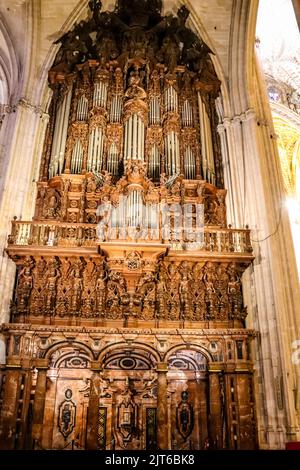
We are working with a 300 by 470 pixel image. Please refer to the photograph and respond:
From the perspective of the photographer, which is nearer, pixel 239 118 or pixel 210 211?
pixel 210 211

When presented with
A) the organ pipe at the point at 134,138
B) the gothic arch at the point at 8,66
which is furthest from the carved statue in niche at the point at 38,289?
the gothic arch at the point at 8,66

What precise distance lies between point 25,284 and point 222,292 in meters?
4.91

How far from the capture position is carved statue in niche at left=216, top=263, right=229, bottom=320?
11.0 meters

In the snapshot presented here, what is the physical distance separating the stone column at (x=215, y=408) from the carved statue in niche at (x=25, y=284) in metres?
4.70

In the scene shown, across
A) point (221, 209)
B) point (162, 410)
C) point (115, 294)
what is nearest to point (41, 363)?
point (115, 294)

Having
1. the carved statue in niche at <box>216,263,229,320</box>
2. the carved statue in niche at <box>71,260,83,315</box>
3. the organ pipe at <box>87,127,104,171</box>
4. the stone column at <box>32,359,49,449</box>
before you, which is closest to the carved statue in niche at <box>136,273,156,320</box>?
the carved statue in niche at <box>71,260,83,315</box>

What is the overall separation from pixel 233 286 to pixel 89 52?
9.69m

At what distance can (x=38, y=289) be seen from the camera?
10.9 m

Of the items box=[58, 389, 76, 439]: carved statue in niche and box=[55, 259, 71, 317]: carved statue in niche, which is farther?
box=[58, 389, 76, 439]: carved statue in niche

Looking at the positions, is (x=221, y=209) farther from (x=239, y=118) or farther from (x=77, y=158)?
(x=77, y=158)

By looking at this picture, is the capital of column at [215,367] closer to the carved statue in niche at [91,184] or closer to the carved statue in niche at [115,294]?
the carved statue in niche at [115,294]

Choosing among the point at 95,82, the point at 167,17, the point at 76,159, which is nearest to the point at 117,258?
the point at 76,159

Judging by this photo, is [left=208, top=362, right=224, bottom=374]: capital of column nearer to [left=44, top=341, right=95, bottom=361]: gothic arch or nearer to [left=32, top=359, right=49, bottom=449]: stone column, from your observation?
[left=44, top=341, right=95, bottom=361]: gothic arch

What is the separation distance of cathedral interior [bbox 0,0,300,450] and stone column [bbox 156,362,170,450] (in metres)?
0.03
